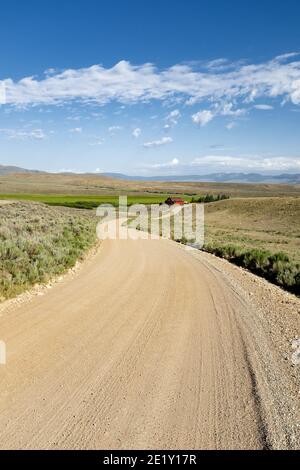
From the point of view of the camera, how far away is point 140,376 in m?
6.15

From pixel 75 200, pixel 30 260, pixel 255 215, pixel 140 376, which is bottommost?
pixel 255 215

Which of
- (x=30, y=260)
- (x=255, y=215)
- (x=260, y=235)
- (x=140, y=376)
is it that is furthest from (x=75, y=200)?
(x=140, y=376)

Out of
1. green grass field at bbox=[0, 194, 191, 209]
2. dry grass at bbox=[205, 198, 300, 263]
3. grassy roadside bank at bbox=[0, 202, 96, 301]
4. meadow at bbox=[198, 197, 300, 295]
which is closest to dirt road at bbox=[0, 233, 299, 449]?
grassy roadside bank at bbox=[0, 202, 96, 301]

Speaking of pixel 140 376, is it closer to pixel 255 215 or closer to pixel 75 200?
pixel 255 215

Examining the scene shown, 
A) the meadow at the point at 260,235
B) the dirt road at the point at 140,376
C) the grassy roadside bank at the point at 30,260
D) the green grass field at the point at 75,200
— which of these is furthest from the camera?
the green grass field at the point at 75,200

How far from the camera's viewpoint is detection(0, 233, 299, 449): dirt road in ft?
15.4

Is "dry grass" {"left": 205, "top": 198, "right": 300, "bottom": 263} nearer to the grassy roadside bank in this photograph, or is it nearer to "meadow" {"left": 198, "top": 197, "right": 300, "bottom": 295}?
"meadow" {"left": 198, "top": 197, "right": 300, "bottom": 295}

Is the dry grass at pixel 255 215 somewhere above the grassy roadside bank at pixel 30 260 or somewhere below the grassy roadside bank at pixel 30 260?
below

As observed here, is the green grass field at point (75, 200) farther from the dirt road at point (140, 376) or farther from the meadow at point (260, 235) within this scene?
the dirt road at point (140, 376)

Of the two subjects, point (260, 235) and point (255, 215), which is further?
point (255, 215)

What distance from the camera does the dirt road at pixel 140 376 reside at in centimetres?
468

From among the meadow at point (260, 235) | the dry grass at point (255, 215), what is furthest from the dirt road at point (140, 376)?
the dry grass at point (255, 215)

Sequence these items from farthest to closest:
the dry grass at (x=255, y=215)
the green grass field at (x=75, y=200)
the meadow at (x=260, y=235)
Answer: the green grass field at (x=75, y=200)
the dry grass at (x=255, y=215)
the meadow at (x=260, y=235)
